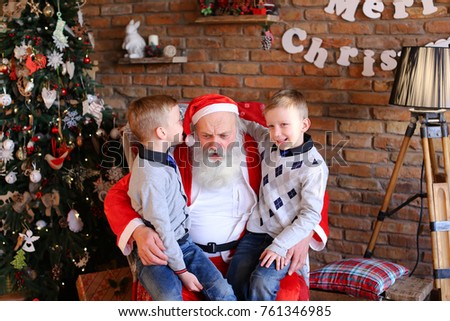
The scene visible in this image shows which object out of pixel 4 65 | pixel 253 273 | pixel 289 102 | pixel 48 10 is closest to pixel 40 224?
pixel 4 65

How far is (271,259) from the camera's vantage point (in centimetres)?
241

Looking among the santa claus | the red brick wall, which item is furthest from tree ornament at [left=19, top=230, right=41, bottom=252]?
the red brick wall

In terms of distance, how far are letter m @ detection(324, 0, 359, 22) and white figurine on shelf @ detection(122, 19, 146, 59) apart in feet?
4.50

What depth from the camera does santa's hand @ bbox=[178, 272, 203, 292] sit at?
2.40 meters

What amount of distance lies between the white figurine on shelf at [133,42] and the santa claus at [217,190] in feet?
5.37

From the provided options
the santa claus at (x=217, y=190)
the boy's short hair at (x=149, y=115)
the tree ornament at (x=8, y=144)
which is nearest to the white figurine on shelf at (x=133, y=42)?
the tree ornament at (x=8, y=144)

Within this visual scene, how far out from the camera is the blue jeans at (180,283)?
7.72ft

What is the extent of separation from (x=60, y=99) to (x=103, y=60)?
3.30 feet

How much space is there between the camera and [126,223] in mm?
2484

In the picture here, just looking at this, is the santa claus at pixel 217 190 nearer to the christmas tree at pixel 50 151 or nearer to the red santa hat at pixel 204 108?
the red santa hat at pixel 204 108

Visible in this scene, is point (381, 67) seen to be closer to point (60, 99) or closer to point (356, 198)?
point (356, 198)
